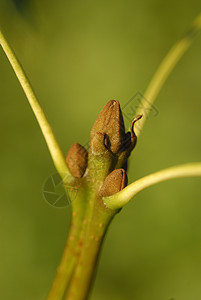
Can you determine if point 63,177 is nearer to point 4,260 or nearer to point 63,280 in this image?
point 63,280

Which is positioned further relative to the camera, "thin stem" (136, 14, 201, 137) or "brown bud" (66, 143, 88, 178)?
"thin stem" (136, 14, 201, 137)

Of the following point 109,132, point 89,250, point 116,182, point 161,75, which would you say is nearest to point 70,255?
point 89,250

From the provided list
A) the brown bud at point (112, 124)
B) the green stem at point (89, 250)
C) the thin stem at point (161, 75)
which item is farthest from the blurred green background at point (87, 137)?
the brown bud at point (112, 124)

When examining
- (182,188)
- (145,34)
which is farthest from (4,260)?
(145,34)

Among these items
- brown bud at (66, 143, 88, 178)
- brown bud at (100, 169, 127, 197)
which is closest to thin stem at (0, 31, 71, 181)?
brown bud at (66, 143, 88, 178)

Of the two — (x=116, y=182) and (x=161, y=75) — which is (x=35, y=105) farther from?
(x=161, y=75)

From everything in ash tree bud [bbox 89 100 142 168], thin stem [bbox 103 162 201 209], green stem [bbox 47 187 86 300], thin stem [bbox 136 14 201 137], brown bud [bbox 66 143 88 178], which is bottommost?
green stem [bbox 47 187 86 300]

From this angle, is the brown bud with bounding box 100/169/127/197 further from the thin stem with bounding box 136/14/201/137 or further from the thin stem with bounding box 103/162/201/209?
the thin stem with bounding box 136/14/201/137

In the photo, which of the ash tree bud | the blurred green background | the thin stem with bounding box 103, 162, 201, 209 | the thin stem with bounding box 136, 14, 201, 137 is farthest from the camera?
the blurred green background
